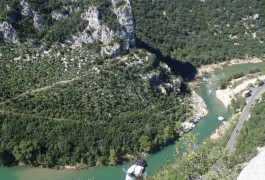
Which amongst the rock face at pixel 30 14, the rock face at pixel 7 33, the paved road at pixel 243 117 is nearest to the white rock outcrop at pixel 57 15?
the rock face at pixel 30 14

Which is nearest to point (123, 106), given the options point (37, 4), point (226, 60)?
point (37, 4)

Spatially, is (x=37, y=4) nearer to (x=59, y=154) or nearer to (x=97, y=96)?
(x=97, y=96)

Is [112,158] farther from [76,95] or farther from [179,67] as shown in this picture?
[179,67]

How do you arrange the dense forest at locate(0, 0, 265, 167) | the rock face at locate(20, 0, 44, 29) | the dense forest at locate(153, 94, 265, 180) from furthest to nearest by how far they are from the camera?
1. the rock face at locate(20, 0, 44, 29)
2. the dense forest at locate(0, 0, 265, 167)
3. the dense forest at locate(153, 94, 265, 180)

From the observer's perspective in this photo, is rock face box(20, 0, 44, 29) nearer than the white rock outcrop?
Yes

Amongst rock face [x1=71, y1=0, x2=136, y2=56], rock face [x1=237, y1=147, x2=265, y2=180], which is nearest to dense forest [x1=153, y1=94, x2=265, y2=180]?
Answer: rock face [x1=237, y1=147, x2=265, y2=180]

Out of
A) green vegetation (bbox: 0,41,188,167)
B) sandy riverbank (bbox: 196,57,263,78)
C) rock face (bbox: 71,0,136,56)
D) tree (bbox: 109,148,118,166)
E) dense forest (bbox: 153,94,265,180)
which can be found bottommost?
sandy riverbank (bbox: 196,57,263,78)

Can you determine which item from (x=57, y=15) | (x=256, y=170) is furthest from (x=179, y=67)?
(x=256, y=170)

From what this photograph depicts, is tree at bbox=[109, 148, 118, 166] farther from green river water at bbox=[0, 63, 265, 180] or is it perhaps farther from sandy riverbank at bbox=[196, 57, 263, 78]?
sandy riverbank at bbox=[196, 57, 263, 78]
